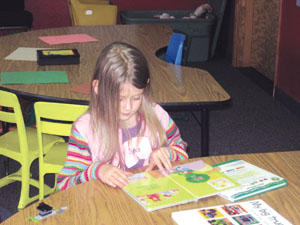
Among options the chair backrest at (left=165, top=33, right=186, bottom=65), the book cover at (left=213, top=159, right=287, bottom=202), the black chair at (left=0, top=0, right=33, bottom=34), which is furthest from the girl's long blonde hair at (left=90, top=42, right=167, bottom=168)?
the black chair at (left=0, top=0, right=33, bottom=34)

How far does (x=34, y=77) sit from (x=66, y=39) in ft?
3.57

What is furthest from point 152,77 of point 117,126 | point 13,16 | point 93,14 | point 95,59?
point 13,16

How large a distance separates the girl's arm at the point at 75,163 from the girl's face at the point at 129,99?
165mm

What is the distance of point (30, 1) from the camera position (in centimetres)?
698

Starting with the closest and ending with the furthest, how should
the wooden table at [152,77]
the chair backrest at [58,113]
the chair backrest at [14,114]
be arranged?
the chair backrest at [58,113] → the chair backrest at [14,114] → the wooden table at [152,77]

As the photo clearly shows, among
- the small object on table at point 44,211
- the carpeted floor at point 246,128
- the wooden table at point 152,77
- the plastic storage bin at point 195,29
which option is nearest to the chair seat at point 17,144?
the wooden table at point 152,77

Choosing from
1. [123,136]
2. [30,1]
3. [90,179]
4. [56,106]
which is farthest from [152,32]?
[30,1]

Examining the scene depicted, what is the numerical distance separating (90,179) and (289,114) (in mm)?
3231

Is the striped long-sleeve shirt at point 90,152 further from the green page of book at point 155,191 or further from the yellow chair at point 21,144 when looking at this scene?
the yellow chair at point 21,144

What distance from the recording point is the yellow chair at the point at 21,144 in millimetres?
2271

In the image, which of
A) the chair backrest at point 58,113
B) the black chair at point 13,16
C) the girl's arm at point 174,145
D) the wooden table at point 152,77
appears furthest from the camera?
the black chair at point 13,16

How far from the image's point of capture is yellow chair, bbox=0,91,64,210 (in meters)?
2.27

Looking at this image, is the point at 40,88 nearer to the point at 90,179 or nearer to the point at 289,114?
the point at 90,179

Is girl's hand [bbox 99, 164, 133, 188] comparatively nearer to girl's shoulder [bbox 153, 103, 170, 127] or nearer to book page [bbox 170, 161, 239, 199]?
book page [bbox 170, 161, 239, 199]
